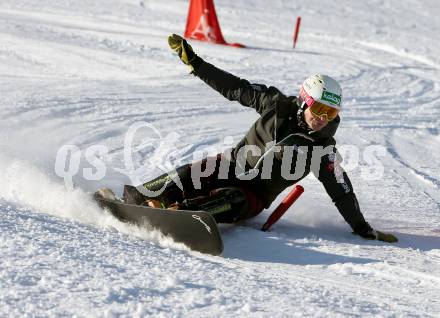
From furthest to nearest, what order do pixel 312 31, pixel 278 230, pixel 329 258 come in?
pixel 312 31
pixel 278 230
pixel 329 258

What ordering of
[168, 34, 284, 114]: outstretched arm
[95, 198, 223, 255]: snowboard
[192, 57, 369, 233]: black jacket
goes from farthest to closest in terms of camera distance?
1. [168, 34, 284, 114]: outstretched arm
2. [192, 57, 369, 233]: black jacket
3. [95, 198, 223, 255]: snowboard

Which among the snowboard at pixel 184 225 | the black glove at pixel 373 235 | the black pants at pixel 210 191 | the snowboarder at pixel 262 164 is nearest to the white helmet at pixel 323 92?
the snowboarder at pixel 262 164

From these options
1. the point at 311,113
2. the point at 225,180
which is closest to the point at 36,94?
the point at 225,180

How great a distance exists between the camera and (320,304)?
3.46m

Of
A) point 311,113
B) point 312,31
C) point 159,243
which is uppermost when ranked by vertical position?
point 312,31

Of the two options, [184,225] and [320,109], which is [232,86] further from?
[184,225]

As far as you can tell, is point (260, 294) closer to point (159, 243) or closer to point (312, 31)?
point (159, 243)

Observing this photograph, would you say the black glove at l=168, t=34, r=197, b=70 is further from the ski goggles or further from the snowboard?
the snowboard

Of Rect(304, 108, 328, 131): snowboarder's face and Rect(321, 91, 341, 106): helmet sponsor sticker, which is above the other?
Rect(321, 91, 341, 106): helmet sponsor sticker

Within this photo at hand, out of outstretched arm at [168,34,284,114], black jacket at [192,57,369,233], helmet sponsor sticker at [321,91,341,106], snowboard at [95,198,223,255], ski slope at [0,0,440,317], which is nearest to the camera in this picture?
ski slope at [0,0,440,317]

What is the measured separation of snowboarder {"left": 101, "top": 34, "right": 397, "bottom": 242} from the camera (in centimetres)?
505

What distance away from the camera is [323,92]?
16.3 ft

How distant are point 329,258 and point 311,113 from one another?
3.60ft

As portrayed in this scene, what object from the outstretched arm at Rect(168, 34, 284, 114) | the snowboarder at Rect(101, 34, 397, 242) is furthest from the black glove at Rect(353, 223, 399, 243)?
the outstretched arm at Rect(168, 34, 284, 114)
